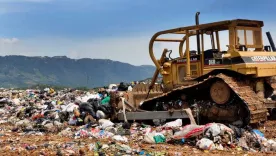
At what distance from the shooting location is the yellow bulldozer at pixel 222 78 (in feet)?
24.9

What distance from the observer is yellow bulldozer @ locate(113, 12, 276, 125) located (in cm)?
759

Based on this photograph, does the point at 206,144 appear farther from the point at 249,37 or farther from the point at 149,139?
the point at 249,37

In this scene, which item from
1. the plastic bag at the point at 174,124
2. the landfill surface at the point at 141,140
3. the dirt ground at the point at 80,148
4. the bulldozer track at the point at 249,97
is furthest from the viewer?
the plastic bag at the point at 174,124

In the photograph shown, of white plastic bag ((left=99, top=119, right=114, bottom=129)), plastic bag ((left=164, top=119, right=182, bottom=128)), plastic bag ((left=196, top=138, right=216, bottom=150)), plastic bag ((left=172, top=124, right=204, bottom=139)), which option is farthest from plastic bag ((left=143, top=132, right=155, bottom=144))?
white plastic bag ((left=99, top=119, right=114, bottom=129))

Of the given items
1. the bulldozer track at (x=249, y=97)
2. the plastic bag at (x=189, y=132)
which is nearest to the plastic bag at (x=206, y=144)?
the plastic bag at (x=189, y=132)

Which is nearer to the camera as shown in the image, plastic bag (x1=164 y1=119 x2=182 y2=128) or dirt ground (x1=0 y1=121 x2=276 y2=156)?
dirt ground (x1=0 y1=121 x2=276 y2=156)

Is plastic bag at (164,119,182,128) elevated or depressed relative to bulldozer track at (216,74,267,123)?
depressed

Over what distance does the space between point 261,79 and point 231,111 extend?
1145 millimetres

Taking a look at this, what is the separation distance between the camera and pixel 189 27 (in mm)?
8766

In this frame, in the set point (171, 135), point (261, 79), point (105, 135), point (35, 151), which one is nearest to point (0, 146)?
point (35, 151)

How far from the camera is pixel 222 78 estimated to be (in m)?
7.54

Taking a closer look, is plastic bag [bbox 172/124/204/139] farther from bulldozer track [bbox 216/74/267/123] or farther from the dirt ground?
bulldozer track [bbox 216/74/267/123]

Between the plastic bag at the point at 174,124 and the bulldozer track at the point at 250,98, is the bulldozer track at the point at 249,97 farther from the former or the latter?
the plastic bag at the point at 174,124

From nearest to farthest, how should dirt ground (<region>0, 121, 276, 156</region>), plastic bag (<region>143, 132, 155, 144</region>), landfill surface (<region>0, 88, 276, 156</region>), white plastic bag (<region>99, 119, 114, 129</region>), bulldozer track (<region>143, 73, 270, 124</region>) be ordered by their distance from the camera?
dirt ground (<region>0, 121, 276, 156</region>), landfill surface (<region>0, 88, 276, 156</region>), plastic bag (<region>143, 132, 155, 144</region>), bulldozer track (<region>143, 73, 270, 124</region>), white plastic bag (<region>99, 119, 114, 129</region>)
